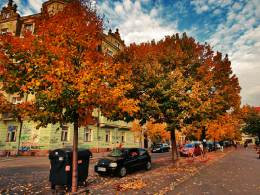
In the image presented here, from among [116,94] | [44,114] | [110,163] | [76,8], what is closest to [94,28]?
[76,8]

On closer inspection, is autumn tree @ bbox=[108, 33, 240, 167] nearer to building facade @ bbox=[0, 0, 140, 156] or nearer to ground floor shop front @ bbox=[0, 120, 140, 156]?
building facade @ bbox=[0, 0, 140, 156]

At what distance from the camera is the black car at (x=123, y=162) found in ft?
28.5

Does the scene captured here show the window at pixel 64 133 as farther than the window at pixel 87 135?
No

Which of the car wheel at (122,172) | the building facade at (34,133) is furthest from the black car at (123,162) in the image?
the building facade at (34,133)

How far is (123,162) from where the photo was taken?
9.16 metres

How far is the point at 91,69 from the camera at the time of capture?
630 cm

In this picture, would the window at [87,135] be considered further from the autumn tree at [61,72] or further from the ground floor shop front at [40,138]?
the autumn tree at [61,72]

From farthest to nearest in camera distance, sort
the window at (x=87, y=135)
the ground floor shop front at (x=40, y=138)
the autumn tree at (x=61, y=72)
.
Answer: the window at (x=87, y=135)
the ground floor shop front at (x=40, y=138)
the autumn tree at (x=61, y=72)

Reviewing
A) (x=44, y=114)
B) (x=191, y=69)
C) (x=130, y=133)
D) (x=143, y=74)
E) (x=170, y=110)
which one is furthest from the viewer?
(x=130, y=133)

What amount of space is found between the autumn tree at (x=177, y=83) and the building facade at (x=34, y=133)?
271 inches

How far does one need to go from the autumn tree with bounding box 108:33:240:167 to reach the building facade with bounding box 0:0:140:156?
6.89 m

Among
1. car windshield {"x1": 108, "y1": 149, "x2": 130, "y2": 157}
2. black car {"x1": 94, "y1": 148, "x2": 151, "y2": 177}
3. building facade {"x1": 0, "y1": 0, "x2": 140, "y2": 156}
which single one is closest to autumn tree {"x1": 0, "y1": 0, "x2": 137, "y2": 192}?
black car {"x1": 94, "y1": 148, "x2": 151, "y2": 177}

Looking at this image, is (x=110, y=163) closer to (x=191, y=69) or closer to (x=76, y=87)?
(x=76, y=87)

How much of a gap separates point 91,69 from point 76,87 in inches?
50.2
